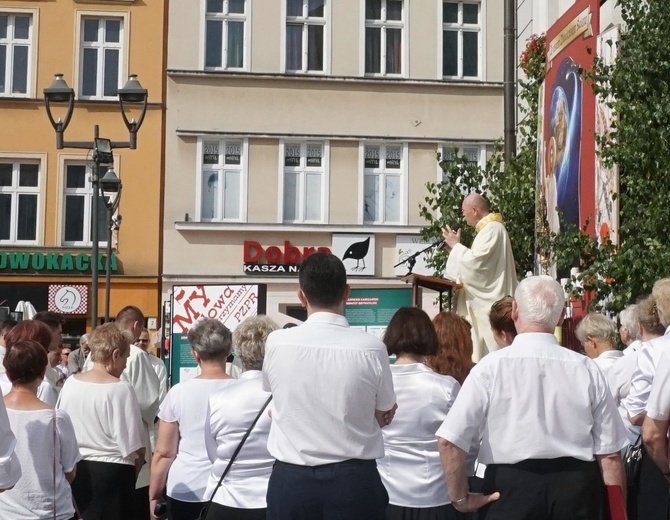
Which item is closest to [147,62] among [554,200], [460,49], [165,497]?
[460,49]

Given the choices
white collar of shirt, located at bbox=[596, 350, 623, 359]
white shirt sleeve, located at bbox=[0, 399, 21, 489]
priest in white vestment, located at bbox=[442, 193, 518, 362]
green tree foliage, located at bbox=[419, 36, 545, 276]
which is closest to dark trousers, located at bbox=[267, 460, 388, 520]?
white shirt sleeve, located at bbox=[0, 399, 21, 489]

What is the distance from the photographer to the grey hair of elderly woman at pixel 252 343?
705 centimetres

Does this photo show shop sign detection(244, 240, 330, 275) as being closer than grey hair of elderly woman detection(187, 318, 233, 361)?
No

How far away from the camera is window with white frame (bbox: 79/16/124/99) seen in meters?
30.6

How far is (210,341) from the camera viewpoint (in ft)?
24.6

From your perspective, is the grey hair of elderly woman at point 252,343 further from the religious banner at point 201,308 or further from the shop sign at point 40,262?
the shop sign at point 40,262

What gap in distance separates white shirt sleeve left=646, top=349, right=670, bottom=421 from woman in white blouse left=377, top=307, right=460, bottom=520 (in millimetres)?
945

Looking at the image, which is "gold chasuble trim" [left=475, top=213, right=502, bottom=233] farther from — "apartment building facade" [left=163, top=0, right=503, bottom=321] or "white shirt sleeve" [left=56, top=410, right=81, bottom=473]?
"apartment building facade" [left=163, top=0, right=503, bottom=321]

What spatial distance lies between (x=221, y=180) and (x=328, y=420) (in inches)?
987

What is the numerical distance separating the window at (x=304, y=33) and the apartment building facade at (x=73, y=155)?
119 inches

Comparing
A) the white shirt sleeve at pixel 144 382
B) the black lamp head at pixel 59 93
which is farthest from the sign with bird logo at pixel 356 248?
the white shirt sleeve at pixel 144 382

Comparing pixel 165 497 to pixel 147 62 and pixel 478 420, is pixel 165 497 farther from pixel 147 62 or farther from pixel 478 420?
pixel 147 62

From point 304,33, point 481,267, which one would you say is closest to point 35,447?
point 481,267

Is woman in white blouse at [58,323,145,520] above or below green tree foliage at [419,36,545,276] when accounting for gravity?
below
